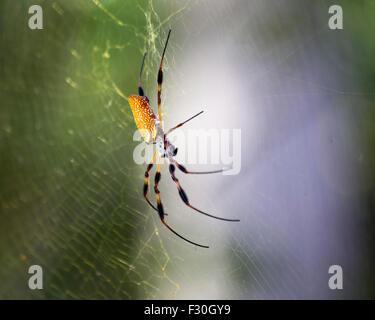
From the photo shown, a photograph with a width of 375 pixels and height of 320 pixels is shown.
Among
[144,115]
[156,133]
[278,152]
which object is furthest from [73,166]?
[278,152]

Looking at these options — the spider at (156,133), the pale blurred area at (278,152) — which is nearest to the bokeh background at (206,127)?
the pale blurred area at (278,152)

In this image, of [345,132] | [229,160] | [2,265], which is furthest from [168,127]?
[2,265]

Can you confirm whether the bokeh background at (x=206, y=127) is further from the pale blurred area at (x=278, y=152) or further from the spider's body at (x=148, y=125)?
the spider's body at (x=148, y=125)

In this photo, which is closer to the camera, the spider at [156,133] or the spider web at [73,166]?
the spider at [156,133]

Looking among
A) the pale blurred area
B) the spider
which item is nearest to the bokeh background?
the pale blurred area

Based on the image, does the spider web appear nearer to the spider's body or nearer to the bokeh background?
the bokeh background

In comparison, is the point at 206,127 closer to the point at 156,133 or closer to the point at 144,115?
the point at 156,133

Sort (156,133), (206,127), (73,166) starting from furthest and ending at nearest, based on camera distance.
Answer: (73,166)
(206,127)
(156,133)
